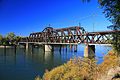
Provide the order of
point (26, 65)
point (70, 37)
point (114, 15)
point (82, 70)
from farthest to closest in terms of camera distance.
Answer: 1. point (70, 37)
2. point (26, 65)
3. point (82, 70)
4. point (114, 15)

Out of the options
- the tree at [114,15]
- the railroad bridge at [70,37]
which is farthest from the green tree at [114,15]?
the railroad bridge at [70,37]

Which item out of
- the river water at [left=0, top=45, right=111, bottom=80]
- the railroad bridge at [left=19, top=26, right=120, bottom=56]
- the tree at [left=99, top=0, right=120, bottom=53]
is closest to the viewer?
the tree at [left=99, top=0, right=120, bottom=53]

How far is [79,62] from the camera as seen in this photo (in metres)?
→ 25.7

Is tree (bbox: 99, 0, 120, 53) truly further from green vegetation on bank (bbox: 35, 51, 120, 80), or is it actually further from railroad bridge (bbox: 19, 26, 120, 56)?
railroad bridge (bbox: 19, 26, 120, 56)

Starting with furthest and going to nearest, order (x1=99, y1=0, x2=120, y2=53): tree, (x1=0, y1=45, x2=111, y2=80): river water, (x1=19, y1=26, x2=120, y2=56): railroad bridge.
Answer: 1. (x1=19, y1=26, x2=120, y2=56): railroad bridge
2. (x1=0, y1=45, x2=111, y2=80): river water
3. (x1=99, y1=0, x2=120, y2=53): tree

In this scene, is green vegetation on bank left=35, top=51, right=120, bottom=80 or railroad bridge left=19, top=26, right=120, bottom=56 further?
railroad bridge left=19, top=26, right=120, bottom=56

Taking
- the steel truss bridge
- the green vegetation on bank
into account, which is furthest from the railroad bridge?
the green vegetation on bank

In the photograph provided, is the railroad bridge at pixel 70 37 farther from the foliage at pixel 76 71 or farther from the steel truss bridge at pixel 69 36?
the foliage at pixel 76 71

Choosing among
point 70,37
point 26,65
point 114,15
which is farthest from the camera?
point 70,37

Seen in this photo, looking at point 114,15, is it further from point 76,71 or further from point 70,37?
point 70,37

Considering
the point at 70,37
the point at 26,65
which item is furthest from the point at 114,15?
the point at 70,37

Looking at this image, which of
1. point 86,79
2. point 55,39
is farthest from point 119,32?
point 55,39

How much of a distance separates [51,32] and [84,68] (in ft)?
508

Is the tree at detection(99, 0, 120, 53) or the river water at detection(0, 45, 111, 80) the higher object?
the tree at detection(99, 0, 120, 53)
